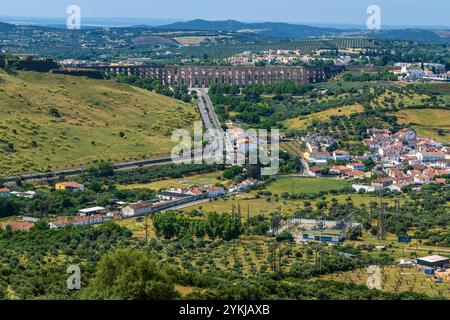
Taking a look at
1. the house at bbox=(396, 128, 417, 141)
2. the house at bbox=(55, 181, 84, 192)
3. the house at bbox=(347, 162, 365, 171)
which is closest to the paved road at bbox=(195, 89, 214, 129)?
the house at bbox=(396, 128, 417, 141)

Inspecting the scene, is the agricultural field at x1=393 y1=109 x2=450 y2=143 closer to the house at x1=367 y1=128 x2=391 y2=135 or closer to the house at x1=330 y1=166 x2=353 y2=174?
the house at x1=367 y1=128 x2=391 y2=135

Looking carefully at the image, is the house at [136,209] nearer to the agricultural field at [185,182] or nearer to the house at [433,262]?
the agricultural field at [185,182]

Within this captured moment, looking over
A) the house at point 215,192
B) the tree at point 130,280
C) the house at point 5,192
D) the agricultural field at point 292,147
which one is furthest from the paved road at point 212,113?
the tree at point 130,280

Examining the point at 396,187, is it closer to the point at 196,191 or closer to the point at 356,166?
the point at 356,166

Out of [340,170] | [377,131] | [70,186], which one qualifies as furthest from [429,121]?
[70,186]
